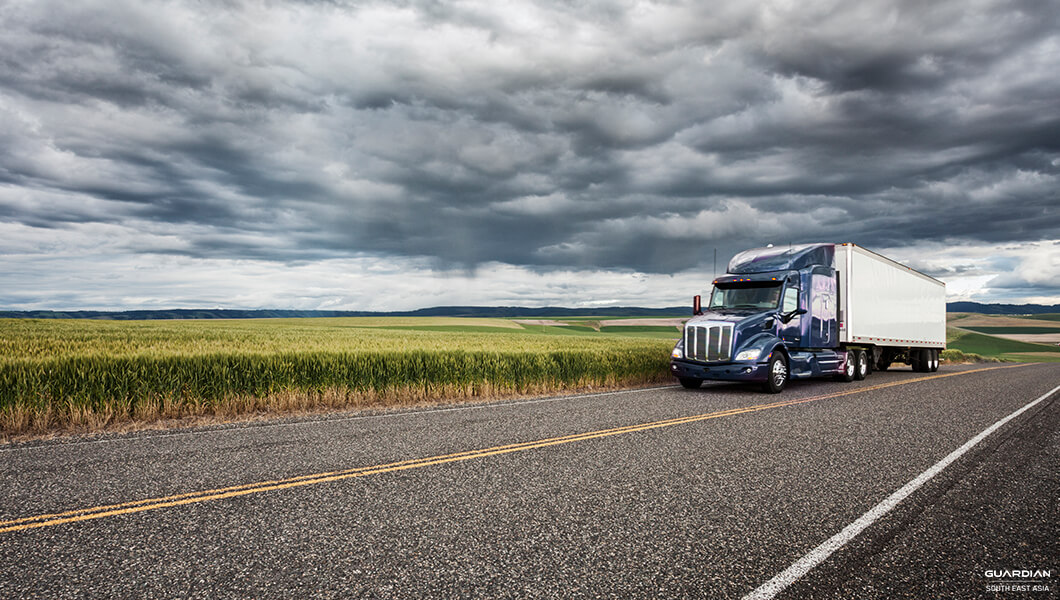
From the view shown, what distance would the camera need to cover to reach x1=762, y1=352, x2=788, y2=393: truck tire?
14.6 metres

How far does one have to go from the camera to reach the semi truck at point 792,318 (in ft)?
48.4

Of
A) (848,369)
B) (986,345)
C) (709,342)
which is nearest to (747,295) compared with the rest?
(709,342)

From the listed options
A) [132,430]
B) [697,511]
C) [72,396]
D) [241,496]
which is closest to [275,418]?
[132,430]

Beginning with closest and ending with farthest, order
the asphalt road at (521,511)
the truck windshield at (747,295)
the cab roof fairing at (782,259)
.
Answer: the asphalt road at (521,511), the truck windshield at (747,295), the cab roof fairing at (782,259)

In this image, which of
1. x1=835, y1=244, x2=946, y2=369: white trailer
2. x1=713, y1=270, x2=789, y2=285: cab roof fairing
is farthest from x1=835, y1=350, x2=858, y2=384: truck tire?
x1=713, y1=270, x2=789, y2=285: cab roof fairing

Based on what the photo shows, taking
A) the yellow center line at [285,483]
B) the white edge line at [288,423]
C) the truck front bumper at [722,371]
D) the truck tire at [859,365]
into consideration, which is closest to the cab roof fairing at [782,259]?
the truck tire at [859,365]

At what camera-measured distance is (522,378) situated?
15.1 meters

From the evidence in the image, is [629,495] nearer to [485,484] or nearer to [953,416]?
[485,484]

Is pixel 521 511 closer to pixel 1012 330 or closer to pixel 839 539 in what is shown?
pixel 839 539

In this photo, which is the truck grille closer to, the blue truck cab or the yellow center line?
the blue truck cab

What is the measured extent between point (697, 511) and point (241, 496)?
4045 millimetres

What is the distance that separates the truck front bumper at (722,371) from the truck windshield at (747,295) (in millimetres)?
2172

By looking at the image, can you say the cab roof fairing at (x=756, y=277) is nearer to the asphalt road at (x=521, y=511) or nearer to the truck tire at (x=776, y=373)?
the truck tire at (x=776, y=373)

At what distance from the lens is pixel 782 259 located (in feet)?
54.1
